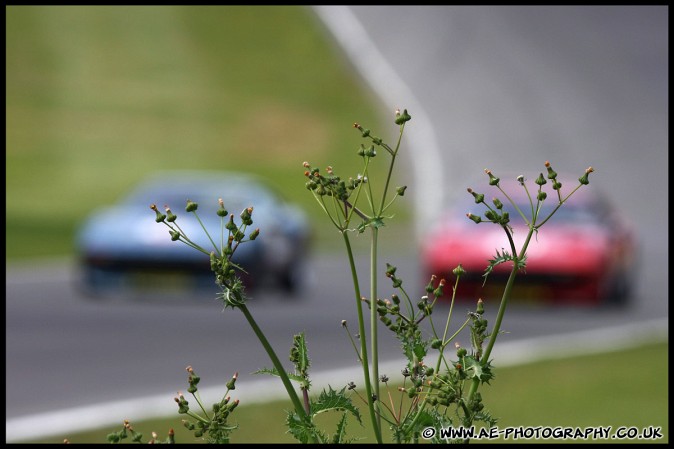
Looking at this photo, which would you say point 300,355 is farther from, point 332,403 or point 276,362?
point 276,362

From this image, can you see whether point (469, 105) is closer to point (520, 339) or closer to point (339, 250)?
point (339, 250)

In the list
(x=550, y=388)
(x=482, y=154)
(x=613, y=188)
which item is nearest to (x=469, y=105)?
(x=482, y=154)

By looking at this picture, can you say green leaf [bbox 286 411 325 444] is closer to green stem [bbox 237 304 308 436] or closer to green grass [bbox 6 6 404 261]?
green stem [bbox 237 304 308 436]

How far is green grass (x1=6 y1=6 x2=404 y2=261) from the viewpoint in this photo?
40719 millimetres

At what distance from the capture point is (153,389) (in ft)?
32.6

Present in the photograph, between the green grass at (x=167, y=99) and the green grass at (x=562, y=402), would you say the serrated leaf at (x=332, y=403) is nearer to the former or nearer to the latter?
the green grass at (x=562, y=402)

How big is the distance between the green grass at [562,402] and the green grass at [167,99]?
2233 cm

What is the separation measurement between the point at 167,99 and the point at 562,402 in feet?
133

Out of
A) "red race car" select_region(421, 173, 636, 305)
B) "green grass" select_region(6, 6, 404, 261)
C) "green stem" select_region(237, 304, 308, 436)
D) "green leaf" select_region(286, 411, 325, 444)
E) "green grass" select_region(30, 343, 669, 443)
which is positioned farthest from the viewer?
"green grass" select_region(6, 6, 404, 261)

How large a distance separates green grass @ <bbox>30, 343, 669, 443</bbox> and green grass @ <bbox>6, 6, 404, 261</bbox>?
2233 cm

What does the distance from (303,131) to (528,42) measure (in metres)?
10.1

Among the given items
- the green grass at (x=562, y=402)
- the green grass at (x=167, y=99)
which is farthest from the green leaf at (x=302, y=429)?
the green grass at (x=167, y=99)

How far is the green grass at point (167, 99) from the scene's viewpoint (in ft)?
134

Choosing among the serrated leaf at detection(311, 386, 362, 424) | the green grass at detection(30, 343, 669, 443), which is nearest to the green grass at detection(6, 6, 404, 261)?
the green grass at detection(30, 343, 669, 443)
